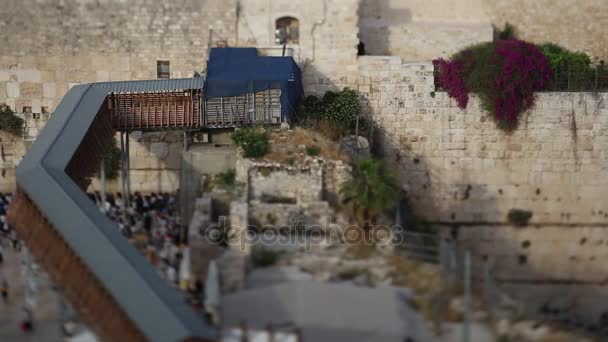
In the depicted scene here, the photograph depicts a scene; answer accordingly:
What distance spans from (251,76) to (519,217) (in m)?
7.39

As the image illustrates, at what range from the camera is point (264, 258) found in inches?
1158

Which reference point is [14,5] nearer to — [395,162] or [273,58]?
[273,58]

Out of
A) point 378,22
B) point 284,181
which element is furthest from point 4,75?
point 378,22

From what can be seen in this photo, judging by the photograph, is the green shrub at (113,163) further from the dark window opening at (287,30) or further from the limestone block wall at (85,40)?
the dark window opening at (287,30)

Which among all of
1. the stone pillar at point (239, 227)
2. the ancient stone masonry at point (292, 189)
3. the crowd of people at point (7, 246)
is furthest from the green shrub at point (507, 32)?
the crowd of people at point (7, 246)

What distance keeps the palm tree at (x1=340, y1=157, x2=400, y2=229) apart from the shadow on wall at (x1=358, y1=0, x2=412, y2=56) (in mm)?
8161

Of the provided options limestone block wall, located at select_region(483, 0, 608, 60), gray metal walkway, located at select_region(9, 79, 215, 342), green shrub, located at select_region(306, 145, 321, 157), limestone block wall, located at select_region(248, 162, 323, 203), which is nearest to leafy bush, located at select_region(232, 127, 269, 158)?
limestone block wall, located at select_region(248, 162, 323, 203)

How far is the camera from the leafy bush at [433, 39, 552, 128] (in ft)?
124

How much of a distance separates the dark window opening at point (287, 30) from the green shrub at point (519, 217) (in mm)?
6758

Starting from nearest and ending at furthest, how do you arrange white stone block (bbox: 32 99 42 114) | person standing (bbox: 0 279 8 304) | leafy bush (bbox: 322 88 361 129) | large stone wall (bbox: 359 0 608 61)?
1. person standing (bbox: 0 279 8 304)
2. leafy bush (bbox: 322 88 361 129)
3. white stone block (bbox: 32 99 42 114)
4. large stone wall (bbox: 359 0 608 61)

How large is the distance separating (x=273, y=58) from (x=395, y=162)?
398 cm

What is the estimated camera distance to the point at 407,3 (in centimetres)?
4159

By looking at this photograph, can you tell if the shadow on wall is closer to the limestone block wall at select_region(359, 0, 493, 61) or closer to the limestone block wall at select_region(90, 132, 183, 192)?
the limestone block wall at select_region(359, 0, 493, 61)

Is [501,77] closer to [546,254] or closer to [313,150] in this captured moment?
[546,254]
